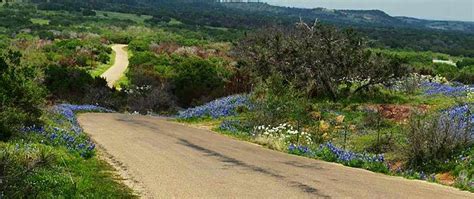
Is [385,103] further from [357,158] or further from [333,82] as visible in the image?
[357,158]

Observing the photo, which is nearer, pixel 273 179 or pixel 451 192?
pixel 451 192

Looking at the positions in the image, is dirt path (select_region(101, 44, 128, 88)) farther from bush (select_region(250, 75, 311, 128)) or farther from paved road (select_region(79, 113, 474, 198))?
paved road (select_region(79, 113, 474, 198))

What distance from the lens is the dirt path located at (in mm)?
64881

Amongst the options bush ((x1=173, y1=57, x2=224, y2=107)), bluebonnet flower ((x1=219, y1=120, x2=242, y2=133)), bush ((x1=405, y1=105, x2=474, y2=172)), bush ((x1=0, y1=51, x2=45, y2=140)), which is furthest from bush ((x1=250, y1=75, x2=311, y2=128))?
bush ((x1=173, y1=57, x2=224, y2=107))

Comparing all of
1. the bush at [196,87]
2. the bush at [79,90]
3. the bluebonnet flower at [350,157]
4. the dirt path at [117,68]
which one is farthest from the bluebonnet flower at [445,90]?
the dirt path at [117,68]

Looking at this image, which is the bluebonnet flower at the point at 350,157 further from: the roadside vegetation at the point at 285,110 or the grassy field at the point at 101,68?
the grassy field at the point at 101,68

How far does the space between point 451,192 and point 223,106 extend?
21733 mm

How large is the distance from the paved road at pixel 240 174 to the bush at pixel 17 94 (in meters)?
2.29

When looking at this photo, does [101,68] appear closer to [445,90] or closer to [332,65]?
[332,65]

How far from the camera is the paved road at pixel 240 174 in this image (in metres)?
11.7

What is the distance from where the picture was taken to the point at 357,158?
53.8 feet

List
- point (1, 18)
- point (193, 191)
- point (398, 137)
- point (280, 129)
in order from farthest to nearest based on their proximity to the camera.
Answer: point (1, 18), point (280, 129), point (398, 137), point (193, 191)

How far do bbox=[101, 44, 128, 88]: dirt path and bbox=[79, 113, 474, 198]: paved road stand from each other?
4216 centimetres

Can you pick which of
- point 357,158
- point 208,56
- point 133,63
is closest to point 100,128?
point 357,158
